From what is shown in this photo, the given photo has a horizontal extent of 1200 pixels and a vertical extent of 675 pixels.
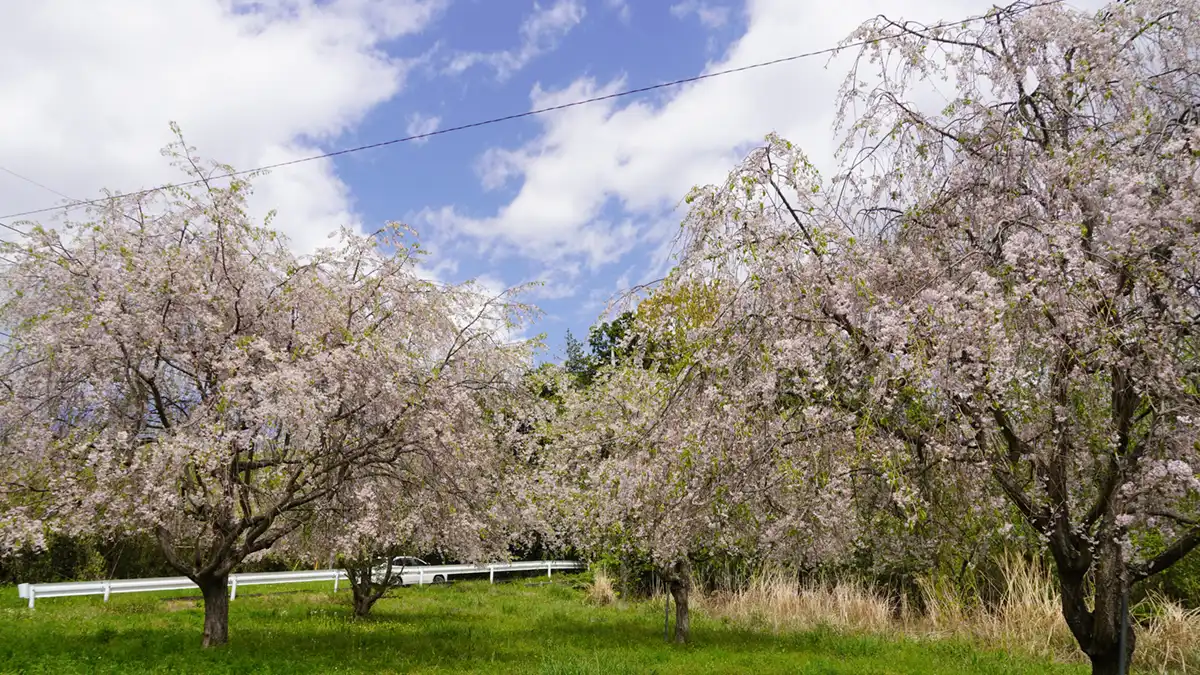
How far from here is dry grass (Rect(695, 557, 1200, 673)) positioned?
35.1 feet

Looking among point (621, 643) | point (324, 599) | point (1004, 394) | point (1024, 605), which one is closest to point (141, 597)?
point (324, 599)

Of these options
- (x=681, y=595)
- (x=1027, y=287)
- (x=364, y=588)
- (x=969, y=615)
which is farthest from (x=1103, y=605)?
(x=364, y=588)

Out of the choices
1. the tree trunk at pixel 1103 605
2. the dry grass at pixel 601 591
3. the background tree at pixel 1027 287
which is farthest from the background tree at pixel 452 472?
the dry grass at pixel 601 591

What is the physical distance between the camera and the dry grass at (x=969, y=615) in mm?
10688

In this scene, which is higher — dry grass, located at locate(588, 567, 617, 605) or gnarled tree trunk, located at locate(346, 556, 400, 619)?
gnarled tree trunk, located at locate(346, 556, 400, 619)

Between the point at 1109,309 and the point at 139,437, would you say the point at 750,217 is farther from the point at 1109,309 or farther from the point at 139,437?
the point at 139,437

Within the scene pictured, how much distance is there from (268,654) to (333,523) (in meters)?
1.80

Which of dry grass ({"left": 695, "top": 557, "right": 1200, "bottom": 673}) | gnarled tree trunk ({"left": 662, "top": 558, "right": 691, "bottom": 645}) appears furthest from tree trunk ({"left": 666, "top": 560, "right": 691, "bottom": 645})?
dry grass ({"left": 695, "top": 557, "right": 1200, "bottom": 673})

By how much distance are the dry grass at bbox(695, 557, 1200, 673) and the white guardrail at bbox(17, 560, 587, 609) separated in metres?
5.82

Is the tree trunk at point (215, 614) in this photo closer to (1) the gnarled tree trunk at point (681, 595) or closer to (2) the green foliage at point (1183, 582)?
(1) the gnarled tree trunk at point (681, 595)

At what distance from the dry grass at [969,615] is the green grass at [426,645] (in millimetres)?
846

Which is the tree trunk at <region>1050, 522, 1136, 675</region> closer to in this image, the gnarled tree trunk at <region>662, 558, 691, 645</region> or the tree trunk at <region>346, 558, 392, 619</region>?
the gnarled tree trunk at <region>662, 558, 691, 645</region>

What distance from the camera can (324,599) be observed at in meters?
20.1

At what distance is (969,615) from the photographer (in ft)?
44.8
